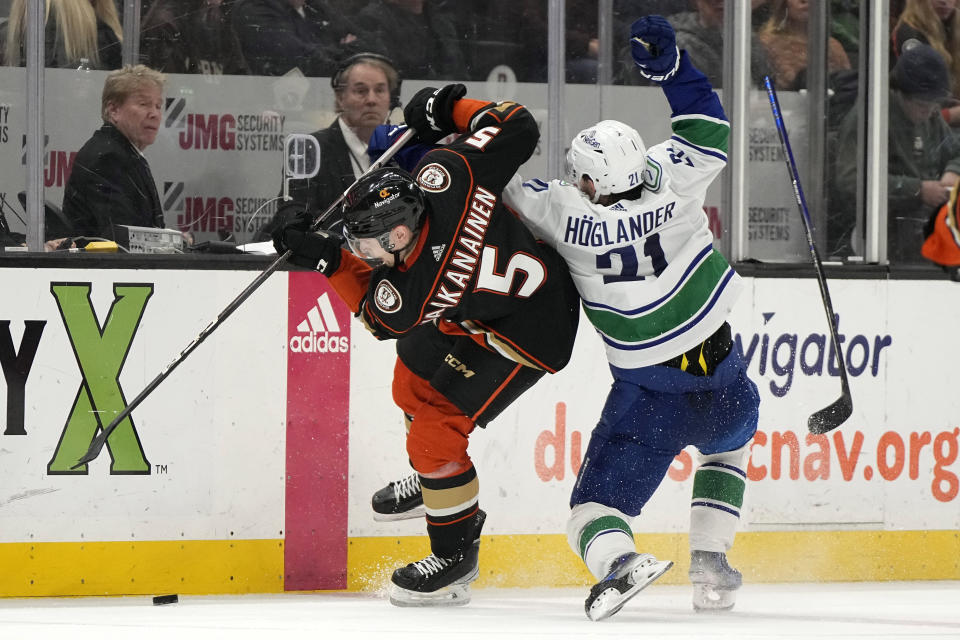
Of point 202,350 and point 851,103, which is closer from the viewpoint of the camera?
point 202,350

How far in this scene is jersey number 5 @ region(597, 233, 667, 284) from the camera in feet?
10.1

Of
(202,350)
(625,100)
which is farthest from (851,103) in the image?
(202,350)

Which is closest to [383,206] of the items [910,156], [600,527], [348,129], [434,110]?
[434,110]

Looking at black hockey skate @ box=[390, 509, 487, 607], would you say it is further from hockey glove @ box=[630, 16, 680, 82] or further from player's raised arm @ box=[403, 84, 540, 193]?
hockey glove @ box=[630, 16, 680, 82]

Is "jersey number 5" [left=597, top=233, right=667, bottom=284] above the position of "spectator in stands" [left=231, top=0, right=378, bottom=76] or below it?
below

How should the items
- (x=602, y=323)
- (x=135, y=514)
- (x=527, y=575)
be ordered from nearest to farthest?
(x=602, y=323) → (x=135, y=514) → (x=527, y=575)

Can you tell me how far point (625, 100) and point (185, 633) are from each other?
2.22 meters

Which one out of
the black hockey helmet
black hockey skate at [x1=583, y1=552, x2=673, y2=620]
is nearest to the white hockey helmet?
the black hockey helmet

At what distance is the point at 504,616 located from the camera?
320 cm

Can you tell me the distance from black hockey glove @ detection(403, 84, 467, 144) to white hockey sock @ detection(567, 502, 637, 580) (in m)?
1.02

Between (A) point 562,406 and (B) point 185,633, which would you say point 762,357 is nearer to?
(A) point 562,406

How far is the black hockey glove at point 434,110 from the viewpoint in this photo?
3.18m

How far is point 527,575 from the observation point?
390 centimetres

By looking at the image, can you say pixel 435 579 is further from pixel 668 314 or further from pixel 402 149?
pixel 402 149
